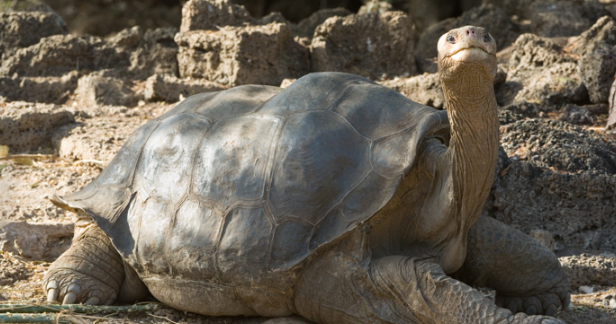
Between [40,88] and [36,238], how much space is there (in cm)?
255

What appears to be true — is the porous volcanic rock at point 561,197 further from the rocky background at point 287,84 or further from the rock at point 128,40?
the rock at point 128,40

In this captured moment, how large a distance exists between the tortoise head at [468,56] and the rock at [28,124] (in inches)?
142

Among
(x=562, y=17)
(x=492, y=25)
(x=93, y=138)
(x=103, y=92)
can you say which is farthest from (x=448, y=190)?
(x=492, y=25)

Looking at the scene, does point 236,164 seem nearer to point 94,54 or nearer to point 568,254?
point 568,254

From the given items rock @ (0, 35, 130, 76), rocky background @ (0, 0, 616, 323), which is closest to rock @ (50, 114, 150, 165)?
rocky background @ (0, 0, 616, 323)

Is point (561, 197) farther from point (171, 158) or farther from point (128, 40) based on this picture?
point (128, 40)

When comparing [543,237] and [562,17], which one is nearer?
[543,237]

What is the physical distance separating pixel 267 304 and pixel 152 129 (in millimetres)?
964

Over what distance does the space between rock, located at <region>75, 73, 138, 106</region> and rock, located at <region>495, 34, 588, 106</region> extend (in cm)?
285

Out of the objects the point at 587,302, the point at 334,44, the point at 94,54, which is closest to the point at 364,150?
the point at 587,302

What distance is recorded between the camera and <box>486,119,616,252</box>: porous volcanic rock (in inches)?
150

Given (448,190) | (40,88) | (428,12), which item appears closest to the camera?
(448,190)

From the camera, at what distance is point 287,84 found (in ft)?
17.4

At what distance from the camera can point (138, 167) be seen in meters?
3.24
